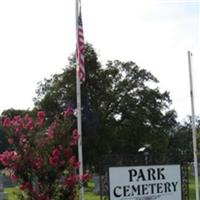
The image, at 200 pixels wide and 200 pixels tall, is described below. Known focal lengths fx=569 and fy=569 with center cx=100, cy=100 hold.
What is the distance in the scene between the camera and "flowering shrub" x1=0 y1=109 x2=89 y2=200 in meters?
11.1

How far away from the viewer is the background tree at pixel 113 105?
40.2m

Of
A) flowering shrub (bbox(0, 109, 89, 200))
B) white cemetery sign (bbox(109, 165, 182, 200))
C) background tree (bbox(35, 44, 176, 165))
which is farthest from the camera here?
background tree (bbox(35, 44, 176, 165))

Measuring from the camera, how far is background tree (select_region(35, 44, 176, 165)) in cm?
4022

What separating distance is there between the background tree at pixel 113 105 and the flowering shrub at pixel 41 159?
89.9 ft

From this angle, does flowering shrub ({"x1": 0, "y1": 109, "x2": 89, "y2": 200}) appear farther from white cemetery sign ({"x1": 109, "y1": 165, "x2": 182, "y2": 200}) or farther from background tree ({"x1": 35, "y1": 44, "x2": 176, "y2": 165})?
background tree ({"x1": 35, "y1": 44, "x2": 176, "y2": 165})

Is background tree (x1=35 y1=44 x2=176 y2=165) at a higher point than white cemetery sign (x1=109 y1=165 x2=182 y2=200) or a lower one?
higher

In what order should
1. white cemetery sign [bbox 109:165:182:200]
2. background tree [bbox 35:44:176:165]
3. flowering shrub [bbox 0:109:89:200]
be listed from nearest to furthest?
flowering shrub [bbox 0:109:89:200] → white cemetery sign [bbox 109:165:182:200] → background tree [bbox 35:44:176:165]

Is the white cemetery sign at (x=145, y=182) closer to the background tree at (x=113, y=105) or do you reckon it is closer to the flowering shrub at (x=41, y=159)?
the flowering shrub at (x=41, y=159)

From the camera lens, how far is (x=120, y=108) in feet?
143

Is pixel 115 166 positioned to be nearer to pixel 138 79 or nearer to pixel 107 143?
pixel 107 143

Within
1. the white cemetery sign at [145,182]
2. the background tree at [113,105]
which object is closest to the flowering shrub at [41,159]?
the white cemetery sign at [145,182]

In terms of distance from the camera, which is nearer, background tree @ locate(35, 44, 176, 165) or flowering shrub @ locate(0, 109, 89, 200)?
flowering shrub @ locate(0, 109, 89, 200)

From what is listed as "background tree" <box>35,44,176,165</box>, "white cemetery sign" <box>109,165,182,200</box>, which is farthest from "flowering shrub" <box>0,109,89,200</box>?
"background tree" <box>35,44,176,165</box>

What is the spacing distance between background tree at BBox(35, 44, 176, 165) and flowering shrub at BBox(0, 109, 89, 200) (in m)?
27.4
